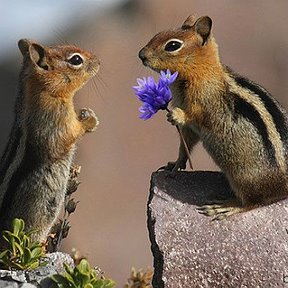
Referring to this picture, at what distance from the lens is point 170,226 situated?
4.73 meters

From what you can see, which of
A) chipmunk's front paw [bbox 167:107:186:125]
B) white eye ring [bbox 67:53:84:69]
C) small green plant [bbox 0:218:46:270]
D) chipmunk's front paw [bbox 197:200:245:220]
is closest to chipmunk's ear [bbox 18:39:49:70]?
white eye ring [bbox 67:53:84:69]

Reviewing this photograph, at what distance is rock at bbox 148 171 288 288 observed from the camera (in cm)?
462

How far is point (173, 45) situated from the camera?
4891 mm

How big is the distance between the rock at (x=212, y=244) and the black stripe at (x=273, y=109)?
0.29 metres

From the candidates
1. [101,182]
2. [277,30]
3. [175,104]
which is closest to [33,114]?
[175,104]

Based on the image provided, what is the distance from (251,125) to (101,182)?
9.23ft

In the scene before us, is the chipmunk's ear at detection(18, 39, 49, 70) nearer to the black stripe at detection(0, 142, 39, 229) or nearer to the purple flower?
the black stripe at detection(0, 142, 39, 229)

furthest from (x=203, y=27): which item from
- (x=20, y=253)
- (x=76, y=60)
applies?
(x=20, y=253)

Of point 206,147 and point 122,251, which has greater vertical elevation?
point 206,147

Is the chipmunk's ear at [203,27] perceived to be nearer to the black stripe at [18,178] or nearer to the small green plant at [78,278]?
the black stripe at [18,178]

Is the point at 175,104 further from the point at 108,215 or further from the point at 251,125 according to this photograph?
the point at 108,215

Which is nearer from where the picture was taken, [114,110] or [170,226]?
[170,226]

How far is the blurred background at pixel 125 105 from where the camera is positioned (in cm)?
740

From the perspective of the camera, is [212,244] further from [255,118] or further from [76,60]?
[76,60]
